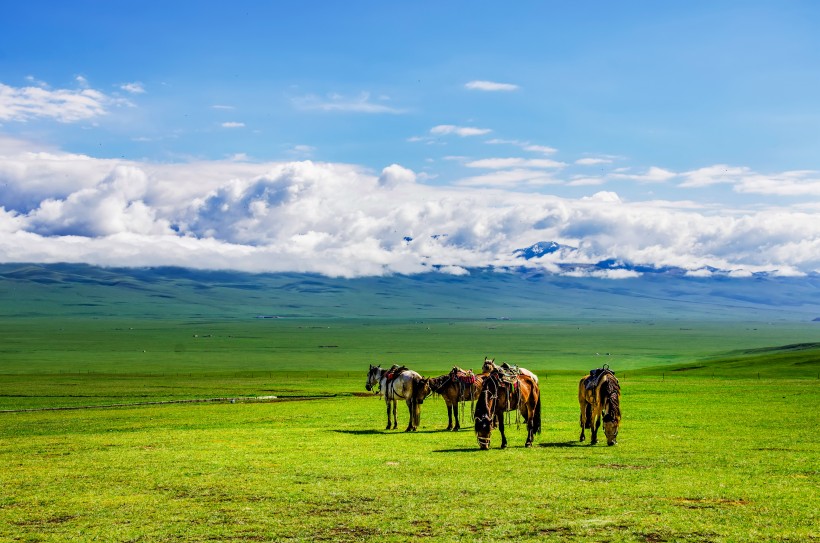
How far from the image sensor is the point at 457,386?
28.8 meters

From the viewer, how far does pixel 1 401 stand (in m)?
55.5

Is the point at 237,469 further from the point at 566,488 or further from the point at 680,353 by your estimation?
the point at 680,353

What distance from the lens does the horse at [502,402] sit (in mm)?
24609

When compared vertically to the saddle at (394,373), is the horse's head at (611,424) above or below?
below

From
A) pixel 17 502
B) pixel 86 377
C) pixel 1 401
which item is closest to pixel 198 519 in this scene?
pixel 17 502

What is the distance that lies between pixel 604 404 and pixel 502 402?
334 cm

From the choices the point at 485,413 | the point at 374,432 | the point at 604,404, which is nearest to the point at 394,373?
the point at 374,432

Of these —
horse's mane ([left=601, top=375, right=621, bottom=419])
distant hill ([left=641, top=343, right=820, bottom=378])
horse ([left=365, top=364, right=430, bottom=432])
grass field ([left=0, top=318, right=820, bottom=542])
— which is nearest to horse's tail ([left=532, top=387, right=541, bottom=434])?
grass field ([left=0, top=318, right=820, bottom=542])

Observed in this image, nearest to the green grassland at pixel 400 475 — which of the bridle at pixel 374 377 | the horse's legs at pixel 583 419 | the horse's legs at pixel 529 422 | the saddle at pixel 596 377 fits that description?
the horse's legs at pixel 529 422

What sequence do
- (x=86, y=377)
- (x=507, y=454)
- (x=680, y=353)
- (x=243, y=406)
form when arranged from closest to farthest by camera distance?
(x=507, y=454) → (x=243, y=406) → (x=86, y=377) → (x=680, y=353)

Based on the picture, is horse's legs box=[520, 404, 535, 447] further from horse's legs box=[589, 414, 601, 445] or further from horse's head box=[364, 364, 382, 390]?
horse's head box=[364, 364, 382, 390]

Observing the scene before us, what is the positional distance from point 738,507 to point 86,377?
85.1m

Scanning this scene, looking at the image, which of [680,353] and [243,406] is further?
[680,353]

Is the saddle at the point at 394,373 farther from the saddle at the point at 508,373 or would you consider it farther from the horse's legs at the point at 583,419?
the horse's legs at the point at 583,419
